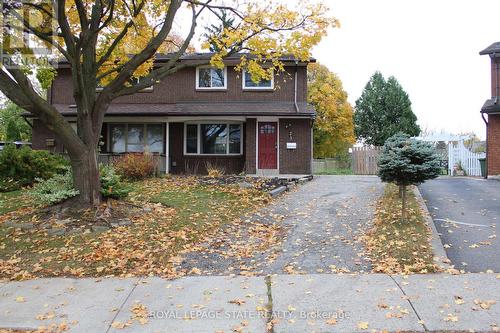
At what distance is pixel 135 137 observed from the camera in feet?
67.6

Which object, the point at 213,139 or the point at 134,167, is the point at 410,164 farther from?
the point at 213,139

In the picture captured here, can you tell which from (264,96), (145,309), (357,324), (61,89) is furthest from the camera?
(61,89)

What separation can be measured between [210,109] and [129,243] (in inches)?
466

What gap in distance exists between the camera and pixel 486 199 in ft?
38.9

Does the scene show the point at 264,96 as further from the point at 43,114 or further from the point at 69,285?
the point at 69,285

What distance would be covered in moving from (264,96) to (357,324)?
1582cm

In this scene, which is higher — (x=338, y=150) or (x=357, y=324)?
(x=338, y=150)

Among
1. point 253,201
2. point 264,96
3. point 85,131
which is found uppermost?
point 264,96

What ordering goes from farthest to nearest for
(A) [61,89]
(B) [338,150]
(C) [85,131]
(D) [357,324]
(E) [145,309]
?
(B) [338,150]
(A) [61,89]
(C) [85,131]
(E) [145,309]
(D) [357,324]

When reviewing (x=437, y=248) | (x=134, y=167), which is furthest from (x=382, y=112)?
(x=437, y=248)

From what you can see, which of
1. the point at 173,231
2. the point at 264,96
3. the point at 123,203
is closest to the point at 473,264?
the point at 173,231

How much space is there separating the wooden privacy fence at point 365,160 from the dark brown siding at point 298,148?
23.8ft

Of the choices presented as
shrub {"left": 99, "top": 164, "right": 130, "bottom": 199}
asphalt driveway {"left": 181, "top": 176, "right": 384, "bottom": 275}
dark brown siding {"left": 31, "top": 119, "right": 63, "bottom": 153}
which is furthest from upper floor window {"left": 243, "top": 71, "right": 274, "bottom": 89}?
shrub {"left": 99, "top": 164, "right": 130, "bottom": 199}

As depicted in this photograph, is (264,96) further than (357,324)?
Yes
